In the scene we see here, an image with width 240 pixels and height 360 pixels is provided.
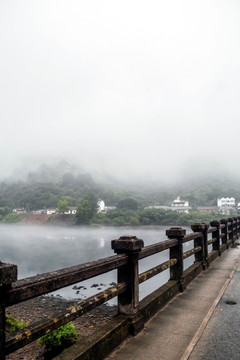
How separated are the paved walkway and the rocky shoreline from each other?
14632mm

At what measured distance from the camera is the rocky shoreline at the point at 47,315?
1819 centimetres

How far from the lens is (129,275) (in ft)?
13.4

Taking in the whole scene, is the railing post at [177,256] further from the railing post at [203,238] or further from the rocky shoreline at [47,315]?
the rocky shoreline at [47,315]

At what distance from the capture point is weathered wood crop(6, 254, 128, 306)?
243 cm

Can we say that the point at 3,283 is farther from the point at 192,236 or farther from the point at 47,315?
the point at 47,315

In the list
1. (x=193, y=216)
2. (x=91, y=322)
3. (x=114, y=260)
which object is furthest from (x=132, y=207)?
(x=114, y=260)

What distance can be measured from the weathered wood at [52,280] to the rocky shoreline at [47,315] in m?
16.2

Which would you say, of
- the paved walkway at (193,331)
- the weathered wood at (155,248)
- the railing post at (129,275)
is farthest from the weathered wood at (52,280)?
the paved walkway at (193,331)

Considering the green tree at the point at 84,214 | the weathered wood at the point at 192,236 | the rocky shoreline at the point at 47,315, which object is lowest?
the rocky shoreline at the point at 47,315

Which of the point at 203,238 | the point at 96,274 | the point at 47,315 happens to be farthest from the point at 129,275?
the point at 47,315

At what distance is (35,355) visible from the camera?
57.1 ft

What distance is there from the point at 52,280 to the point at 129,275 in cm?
155

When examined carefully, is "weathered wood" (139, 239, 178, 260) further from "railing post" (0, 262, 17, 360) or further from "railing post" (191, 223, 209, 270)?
"railing post" (191, 223, 209, 270)

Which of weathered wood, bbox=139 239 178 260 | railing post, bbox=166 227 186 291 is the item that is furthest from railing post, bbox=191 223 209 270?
weathered wood, bbox=139 239 178 260
